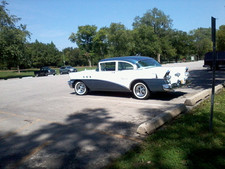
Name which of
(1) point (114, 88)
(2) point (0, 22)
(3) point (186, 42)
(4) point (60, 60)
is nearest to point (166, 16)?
(3) point (186, 42)

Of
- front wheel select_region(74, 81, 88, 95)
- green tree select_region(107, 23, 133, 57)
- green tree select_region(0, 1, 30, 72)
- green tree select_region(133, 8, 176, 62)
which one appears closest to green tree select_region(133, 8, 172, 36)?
green tree select_region(133, 8, 176, 62)

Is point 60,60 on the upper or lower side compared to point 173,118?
upper

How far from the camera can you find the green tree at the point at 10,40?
91.9 ft

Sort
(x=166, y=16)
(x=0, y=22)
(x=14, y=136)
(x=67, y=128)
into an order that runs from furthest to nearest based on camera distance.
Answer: (x=166, y=16) < (x=0, y=22) < (x=67, y=128) < (x=14, y=136)

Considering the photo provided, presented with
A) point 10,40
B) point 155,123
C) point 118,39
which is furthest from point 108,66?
point 118,39

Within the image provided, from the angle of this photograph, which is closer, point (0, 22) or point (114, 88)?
point (114, 88)

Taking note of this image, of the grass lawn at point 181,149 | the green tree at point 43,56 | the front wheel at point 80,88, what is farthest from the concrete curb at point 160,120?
the green tree at point 43,56

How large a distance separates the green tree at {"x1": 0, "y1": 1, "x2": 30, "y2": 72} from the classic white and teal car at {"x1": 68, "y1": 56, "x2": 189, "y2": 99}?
23.4 m

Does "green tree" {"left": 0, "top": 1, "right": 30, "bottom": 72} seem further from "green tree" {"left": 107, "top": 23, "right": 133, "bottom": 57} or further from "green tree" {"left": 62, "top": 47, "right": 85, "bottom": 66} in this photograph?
"green tree" {"left": 62, "top": 47, "right": 85, "bottom": 66}

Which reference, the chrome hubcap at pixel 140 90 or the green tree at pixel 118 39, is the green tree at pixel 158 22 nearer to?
the green tree at pixel 118 39

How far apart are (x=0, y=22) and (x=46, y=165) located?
32875 millimetres

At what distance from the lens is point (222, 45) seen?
32375 millimetres

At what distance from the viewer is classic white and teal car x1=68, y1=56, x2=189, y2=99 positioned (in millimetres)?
6672

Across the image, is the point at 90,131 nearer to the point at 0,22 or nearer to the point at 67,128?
the point at 67,128
